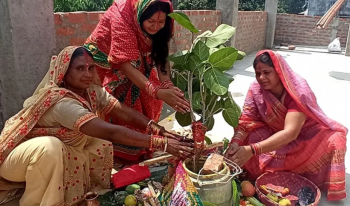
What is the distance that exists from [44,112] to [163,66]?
3.73ft

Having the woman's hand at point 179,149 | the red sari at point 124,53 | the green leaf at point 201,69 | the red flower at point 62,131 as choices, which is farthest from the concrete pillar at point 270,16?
the red flower at point 62,131

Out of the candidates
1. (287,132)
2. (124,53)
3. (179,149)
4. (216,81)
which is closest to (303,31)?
(287,132)

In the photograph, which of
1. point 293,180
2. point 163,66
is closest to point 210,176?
point 293,180

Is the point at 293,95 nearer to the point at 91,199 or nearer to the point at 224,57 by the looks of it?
the point at 224,57

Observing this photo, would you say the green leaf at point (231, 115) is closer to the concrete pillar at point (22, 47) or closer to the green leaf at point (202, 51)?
the green leaf at point (202, 51)

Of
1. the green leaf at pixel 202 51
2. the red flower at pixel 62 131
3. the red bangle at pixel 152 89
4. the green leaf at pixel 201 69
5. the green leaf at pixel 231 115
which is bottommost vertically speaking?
the red flower at pixel 62 131

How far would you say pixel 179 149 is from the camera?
84.8 inches

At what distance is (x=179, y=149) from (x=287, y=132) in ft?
2.90

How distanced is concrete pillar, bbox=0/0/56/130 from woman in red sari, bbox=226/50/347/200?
6.09 ft

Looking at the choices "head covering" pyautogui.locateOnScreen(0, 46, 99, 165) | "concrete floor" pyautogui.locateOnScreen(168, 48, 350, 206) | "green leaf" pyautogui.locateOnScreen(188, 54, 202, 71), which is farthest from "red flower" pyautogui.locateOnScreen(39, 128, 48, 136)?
"concrete floor" pyautogui.locateOnScreen(168, 48, 350, 206)

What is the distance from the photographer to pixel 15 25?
9.20 ft

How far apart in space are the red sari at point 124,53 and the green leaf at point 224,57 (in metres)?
0.51

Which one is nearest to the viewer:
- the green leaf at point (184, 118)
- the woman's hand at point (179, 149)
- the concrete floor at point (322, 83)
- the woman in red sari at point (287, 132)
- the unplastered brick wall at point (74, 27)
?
the woman's hand at point (179, 149)

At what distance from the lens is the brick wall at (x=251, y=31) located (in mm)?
9506
